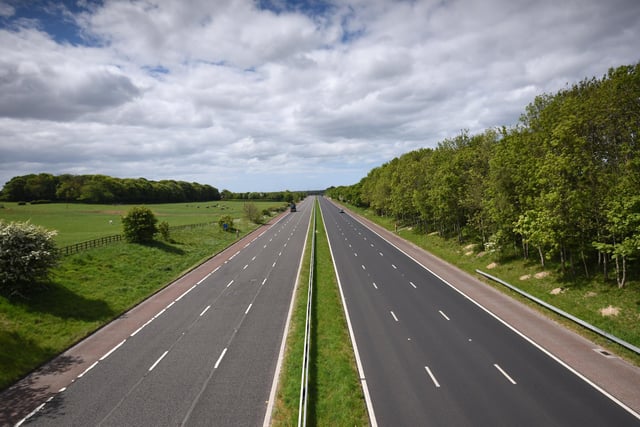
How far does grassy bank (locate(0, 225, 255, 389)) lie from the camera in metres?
17.6

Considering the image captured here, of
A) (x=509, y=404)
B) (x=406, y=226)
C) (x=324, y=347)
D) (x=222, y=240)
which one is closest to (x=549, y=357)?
(x=509, y=404)

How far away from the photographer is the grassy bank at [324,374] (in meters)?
12.1

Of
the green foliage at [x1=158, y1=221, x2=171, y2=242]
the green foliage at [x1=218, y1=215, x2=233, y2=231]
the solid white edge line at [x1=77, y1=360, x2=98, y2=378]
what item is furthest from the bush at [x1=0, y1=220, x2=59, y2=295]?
the green foliage at [x1=218, y1=215, x2=233, y2=231]

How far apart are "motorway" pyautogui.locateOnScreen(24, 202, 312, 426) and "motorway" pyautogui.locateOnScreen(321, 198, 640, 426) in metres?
5.06

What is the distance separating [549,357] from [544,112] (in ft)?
60.5

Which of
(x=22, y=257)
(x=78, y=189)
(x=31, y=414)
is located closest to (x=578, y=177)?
(x=31, y=414)

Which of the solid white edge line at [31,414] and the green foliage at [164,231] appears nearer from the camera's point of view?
the solid white edge line at [31,414]

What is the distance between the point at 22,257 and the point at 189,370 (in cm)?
1540

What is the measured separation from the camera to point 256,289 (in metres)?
28.5

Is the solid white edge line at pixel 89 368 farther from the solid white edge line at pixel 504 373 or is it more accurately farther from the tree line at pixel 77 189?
the tree line at pixel 77 189

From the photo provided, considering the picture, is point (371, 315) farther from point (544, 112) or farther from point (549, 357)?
point (544, 112)

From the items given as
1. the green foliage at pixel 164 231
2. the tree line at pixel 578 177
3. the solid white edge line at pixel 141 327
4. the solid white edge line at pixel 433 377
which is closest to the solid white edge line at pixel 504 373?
the solid white edge line at pixel 433 377

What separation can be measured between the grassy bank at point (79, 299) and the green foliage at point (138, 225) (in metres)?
1.89

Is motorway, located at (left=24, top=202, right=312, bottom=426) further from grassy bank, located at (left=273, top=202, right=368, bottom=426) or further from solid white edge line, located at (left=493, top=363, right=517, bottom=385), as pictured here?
solid white edge line, located at (left=493, top=363, right=517, bottom=385)
